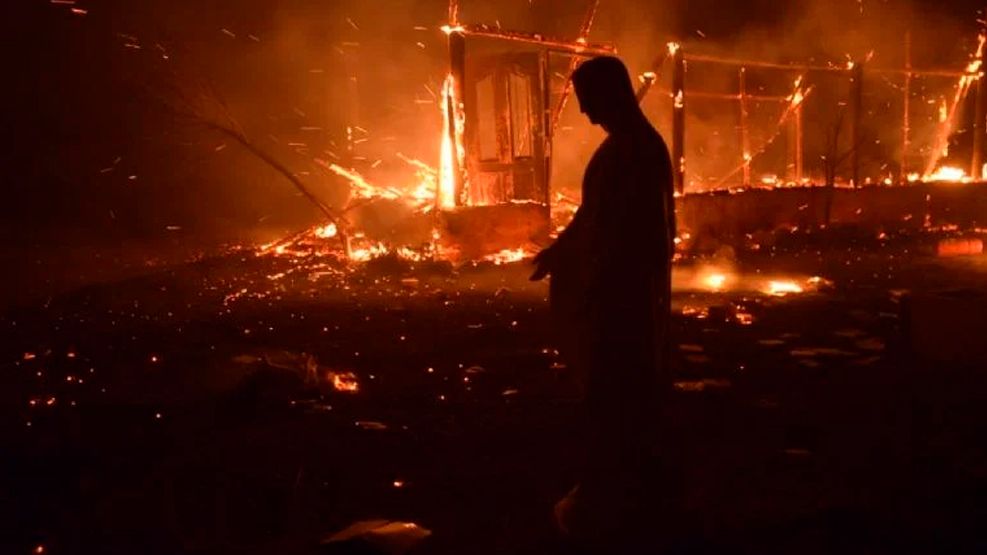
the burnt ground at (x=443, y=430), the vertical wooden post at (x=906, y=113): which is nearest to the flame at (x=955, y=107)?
the vertical wooden post at (x=906, y=113)

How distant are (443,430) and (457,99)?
21.8 ft

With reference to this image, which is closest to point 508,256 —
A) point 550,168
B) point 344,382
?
point 550,168

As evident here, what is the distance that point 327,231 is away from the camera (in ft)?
42.1

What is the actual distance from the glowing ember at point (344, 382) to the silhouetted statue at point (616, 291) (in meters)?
2.50

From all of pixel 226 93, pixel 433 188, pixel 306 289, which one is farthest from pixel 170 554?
pixel 226 93

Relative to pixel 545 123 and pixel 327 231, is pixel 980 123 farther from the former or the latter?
pixel 327 231

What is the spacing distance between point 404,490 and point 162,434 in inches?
63.8

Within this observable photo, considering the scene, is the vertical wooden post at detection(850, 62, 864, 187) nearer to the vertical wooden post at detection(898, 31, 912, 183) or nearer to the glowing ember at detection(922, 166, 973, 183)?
the vertical wooden post at detection(898, 31, 912, 183)

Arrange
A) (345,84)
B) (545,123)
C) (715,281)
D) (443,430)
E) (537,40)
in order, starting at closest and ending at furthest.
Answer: (443,430) → (715,281) → (537,40) → (545,123) → (345,84)

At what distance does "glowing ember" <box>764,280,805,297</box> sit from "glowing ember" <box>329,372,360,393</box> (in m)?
4.84

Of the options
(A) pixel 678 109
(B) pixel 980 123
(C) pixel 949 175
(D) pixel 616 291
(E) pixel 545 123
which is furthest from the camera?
(C) pixel 949 175

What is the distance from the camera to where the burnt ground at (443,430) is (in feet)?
10.9

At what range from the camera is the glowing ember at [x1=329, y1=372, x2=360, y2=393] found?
5.30 m

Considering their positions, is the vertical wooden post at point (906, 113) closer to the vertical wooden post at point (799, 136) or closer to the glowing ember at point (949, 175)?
the glowing ember at point (949, 175)
